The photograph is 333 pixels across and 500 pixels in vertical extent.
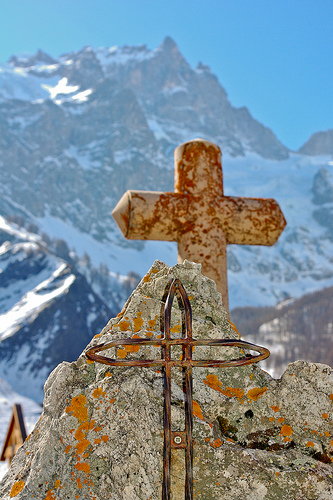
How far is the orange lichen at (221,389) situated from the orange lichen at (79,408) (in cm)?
44

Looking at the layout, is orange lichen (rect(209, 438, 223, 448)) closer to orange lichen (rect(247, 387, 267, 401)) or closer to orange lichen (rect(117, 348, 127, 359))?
orange lichen (rect(247, 387, 267, 401))

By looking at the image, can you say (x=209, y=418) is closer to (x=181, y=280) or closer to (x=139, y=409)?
(x=139, y=409)

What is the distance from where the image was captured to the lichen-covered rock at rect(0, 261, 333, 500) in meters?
1.50

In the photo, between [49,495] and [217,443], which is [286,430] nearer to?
[217,443]

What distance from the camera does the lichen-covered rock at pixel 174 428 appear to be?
150 centimetres

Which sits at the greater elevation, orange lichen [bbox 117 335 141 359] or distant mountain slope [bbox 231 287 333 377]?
distant mountain slope [bbox 231 287 333 377]

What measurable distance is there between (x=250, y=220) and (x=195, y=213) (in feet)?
1.49

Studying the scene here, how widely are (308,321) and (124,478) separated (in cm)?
12890

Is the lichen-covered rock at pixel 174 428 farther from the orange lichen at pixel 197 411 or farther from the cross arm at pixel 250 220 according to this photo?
the cross arm at pixel 250 220

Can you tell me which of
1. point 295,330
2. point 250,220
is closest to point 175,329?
point 250,220

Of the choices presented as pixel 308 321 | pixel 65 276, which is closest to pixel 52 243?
pixel 65 276

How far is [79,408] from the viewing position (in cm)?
Result: 159

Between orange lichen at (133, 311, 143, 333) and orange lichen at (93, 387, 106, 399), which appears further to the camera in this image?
orange lichen at (133, 311, 143, 333)

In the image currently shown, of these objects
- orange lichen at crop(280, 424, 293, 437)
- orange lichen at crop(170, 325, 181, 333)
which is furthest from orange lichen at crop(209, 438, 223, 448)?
orange lichen at crop(170, 325, 181, 333)
